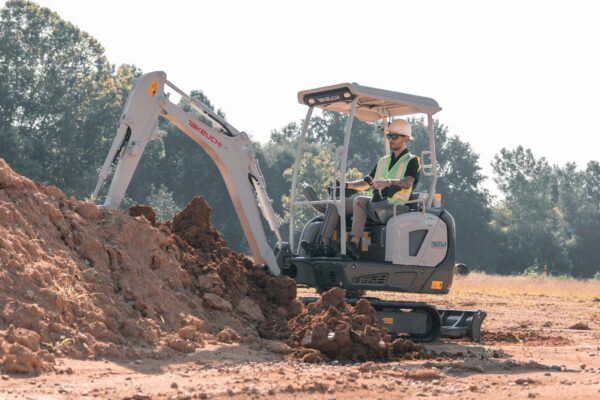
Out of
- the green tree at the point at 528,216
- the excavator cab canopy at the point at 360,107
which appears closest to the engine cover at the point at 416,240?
the excavator cab canopy at the point at 360,107

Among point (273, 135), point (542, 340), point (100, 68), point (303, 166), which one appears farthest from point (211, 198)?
point (542, 340)

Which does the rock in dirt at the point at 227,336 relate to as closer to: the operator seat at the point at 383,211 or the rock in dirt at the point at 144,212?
the rock in dirt at the point at 144,212

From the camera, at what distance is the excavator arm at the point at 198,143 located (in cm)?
1315

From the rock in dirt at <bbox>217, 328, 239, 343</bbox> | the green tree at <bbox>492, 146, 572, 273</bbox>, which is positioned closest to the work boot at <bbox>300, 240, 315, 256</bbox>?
the rock in dirt at <bbox>217, 328, 239, 343</bbox>

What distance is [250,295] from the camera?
1347 cm

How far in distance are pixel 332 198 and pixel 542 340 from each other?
4.01 metres

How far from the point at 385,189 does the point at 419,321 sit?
1.87m

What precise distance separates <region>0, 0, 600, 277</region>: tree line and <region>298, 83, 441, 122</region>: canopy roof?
21.6 meters

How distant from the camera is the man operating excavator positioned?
13.8 m

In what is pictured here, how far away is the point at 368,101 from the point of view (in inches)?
563

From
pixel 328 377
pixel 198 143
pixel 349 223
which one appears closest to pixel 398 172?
pixel 349 223

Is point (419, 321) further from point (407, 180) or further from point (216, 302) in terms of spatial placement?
point (216, 302)

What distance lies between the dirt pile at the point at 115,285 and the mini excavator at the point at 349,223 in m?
0.53

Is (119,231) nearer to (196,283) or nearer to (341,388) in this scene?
(196,283)
